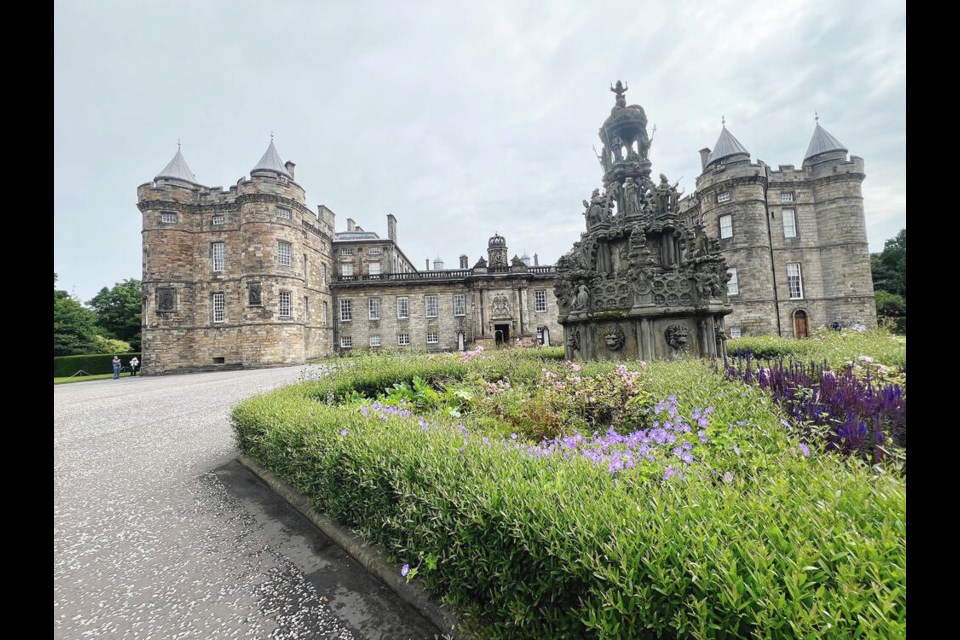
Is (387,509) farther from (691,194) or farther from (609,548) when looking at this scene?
(691,194)

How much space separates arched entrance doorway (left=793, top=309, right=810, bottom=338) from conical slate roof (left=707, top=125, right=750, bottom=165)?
12440 mm

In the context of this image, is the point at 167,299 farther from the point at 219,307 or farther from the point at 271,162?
the point at 271,162

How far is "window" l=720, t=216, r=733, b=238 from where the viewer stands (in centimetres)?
2708

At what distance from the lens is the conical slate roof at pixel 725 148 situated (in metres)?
27.6

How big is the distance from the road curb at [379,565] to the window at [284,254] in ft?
92.9

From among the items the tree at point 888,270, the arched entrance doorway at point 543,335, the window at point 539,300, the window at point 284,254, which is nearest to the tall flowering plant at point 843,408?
the arched entrance doorway at point 543,335

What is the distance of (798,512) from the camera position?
1510 millimetres

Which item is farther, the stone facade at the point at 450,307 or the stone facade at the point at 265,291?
the stone facade at the point at 450,307

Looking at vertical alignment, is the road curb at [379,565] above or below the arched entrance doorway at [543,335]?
below

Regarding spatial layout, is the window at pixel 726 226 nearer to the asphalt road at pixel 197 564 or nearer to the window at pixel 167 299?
the asphalt road at pixel 197 564

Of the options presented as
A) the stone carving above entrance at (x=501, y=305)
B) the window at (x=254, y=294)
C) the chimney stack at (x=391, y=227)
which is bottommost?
the stone carving above entrance at (x=501, y=305)
